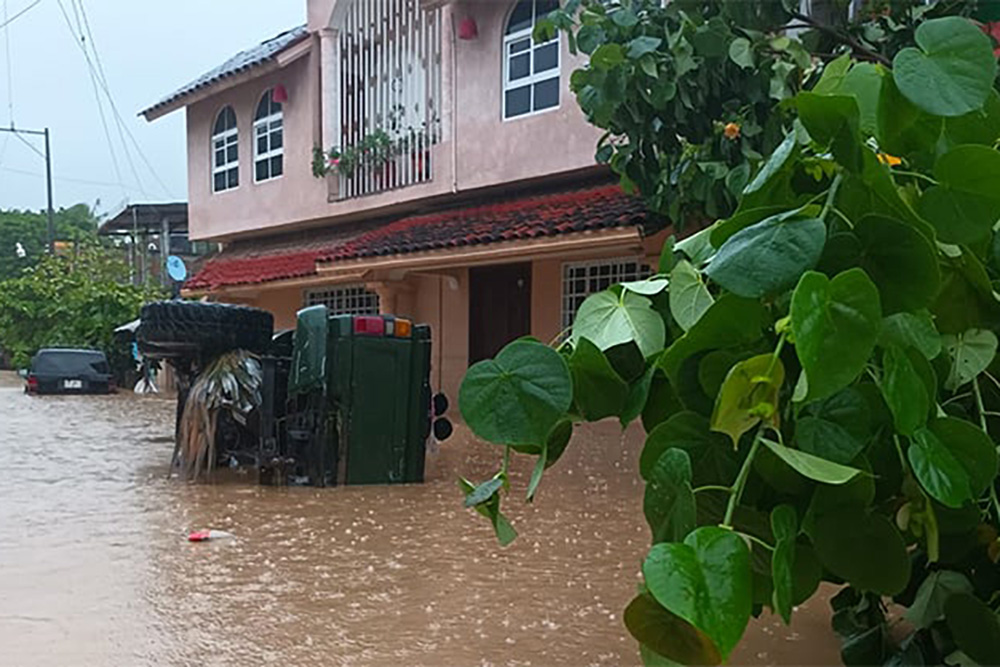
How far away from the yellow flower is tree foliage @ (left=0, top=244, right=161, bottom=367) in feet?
100

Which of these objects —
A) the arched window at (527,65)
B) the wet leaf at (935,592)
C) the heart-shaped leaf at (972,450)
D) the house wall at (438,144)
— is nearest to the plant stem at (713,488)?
the heart-shaped leaf at (972,450)

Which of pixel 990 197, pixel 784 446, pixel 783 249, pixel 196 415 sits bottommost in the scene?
pixel 196 415

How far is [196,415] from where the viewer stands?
8414mm

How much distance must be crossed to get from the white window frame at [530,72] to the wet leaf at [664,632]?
11.6 meters

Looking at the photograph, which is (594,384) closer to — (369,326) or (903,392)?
(903,392)

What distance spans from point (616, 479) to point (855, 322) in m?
7.41

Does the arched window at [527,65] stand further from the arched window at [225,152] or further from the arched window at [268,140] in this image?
the arched window at [225,152]

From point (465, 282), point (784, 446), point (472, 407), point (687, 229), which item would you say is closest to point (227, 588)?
point (472, 407)

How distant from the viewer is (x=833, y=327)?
1518 millimetres

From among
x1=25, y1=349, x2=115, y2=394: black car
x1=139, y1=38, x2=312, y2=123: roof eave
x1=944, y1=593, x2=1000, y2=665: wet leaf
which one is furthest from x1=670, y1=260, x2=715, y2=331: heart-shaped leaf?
x1=25, y1=349, x2=115, y2=394: black car

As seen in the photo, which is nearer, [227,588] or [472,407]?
[472,407]

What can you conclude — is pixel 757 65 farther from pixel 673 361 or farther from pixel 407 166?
pixel 407 166

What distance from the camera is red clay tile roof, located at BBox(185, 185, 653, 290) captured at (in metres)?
11.0

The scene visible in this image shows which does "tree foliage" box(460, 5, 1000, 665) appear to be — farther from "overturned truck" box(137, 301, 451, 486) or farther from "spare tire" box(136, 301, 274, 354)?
"spare tire" box(136, 301, 274, 354)
